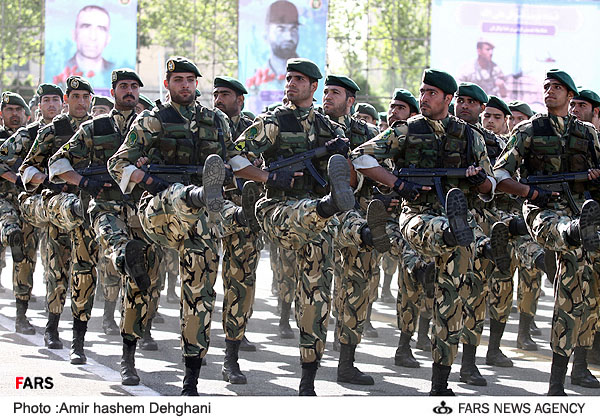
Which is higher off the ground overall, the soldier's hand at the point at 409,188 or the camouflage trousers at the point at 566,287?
the soldier's hand at the point at 409,188

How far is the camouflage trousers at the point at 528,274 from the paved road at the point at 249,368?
49 centimetres

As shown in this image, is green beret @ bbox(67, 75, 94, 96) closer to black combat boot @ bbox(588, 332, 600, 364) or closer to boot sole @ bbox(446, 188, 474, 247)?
boot sole @ bbox(446, 188, 474, 247)

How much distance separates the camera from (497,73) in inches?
1275

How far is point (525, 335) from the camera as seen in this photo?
12.4 metres

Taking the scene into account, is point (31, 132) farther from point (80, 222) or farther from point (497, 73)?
point (497, 73)

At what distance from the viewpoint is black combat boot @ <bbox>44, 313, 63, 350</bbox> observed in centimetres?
1122

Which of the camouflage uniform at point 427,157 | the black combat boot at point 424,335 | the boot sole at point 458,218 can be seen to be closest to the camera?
the boot sole at point 458,218

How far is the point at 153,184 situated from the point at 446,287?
2215mm

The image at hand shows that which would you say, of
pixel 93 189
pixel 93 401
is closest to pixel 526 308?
pixel 93 189

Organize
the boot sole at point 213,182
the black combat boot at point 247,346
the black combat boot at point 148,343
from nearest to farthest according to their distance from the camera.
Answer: the boot sole at point 213,182
the black combat boot at point 148,343
the black combat boot at point 247,346

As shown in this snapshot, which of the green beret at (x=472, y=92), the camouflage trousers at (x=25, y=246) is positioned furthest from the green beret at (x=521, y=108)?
the camouflage trousers at (x=25, y=246)

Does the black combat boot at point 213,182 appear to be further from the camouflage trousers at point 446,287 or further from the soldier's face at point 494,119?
the soldier's face at point 494,119

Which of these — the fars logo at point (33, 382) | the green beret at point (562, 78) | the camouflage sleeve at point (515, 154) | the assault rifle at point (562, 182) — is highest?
the green beret at point (562, 78)

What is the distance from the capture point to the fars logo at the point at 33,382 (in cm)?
920
